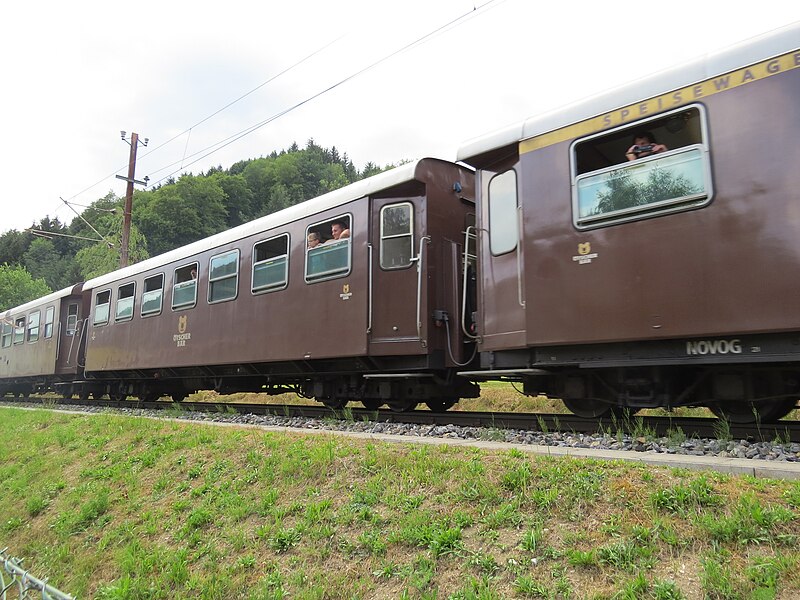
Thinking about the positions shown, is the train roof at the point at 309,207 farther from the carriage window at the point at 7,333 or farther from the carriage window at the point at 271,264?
the carriage window at the point at 7,333

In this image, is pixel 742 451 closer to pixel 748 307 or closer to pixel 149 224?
pixel 748 307

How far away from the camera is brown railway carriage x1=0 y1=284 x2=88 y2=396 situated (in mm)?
16344

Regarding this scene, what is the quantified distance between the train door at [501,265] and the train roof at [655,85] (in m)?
0.41

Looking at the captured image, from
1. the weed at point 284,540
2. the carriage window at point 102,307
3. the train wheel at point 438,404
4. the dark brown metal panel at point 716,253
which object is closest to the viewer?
the weed at point 284,540

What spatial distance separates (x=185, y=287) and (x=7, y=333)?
47.4ft

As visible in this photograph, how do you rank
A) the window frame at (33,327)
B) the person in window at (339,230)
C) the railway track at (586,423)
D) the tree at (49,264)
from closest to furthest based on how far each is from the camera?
the railway track at (586,423)
the person in window at (339,230)
the window frame at (33,327)
the tree at (49,264)

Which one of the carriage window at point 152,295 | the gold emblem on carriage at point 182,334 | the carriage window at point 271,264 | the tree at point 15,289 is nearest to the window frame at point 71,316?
the carriage window at point 152,295

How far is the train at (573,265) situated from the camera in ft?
14.1

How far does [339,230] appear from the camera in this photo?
801cm

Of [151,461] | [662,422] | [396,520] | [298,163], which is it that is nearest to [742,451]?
[662,422]

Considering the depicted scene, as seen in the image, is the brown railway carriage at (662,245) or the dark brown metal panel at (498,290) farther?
the dark brown metal panel at (498,290)

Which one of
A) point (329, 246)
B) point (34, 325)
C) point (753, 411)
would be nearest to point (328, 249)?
point (329, 246)

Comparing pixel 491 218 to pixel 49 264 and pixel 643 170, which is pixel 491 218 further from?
pixel 49 264

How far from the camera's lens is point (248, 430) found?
632 cm
